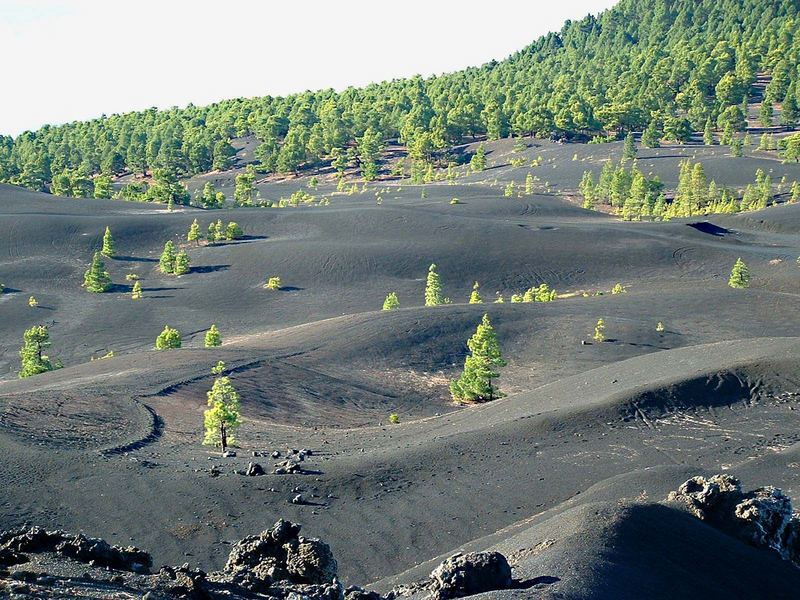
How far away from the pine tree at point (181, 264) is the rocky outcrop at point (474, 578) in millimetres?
72229

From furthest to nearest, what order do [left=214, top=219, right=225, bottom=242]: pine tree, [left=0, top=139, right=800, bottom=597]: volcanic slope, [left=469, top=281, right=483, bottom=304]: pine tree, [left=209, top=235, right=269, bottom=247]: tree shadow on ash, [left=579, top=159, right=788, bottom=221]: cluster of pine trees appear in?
[left=579, top=159, right=788, bottom=221]: cluster of pine trees
[left=214, top=219, right=225, bottom=242]: pine tree
[left=209, top=235, right=269, bottom=247]: tree shadow on ash
[left=469, top=281, right=483, bottom=304]: pine tree
[left=0, top=139, right=800, bottom=597]: volcanic slope

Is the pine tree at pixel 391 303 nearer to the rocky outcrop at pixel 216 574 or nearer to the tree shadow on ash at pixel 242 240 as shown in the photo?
the tree shadow on ash at pixel 242 240

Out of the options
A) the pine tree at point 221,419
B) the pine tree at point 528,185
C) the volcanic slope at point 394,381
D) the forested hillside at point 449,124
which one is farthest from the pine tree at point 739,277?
the forested hillside at point 449,124

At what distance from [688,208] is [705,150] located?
34763 millimetres

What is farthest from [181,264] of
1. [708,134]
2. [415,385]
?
[708,134]

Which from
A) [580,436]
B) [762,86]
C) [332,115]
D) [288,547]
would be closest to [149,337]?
[580,436]

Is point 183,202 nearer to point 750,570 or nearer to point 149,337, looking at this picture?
point 149,337

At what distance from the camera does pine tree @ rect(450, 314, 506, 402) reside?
50.8 metres

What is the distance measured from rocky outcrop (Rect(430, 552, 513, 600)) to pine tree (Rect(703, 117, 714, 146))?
137 metres

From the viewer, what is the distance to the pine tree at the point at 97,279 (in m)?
85.3

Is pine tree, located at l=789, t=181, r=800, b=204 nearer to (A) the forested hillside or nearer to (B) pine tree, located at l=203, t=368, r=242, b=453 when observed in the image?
(A) the forested hillside

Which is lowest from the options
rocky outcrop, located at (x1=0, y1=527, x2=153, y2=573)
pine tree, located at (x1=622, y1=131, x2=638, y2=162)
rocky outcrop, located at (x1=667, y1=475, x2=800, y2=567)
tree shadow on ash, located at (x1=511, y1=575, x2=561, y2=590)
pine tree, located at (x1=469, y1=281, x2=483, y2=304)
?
pine tree, located at (x1=469, y1=281, x2=483, y2=304)

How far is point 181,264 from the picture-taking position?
8944 centimetres

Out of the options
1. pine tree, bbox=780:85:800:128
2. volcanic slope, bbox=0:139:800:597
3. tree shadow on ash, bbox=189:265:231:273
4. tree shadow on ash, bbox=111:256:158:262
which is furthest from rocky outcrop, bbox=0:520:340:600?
pine tree, bbox=780:85:800:128
